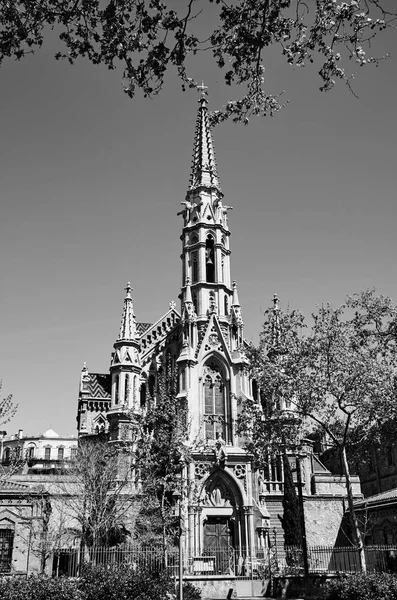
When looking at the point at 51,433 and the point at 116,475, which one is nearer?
the point at 116,475

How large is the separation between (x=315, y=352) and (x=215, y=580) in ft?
42.8

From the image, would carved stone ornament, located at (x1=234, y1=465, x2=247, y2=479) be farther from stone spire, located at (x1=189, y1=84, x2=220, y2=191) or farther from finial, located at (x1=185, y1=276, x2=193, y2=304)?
stone spire, located at (x1=189, y1=84, x2=220, y2=191)

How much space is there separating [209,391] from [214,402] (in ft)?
3.12

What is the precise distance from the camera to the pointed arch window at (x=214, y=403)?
4459cm

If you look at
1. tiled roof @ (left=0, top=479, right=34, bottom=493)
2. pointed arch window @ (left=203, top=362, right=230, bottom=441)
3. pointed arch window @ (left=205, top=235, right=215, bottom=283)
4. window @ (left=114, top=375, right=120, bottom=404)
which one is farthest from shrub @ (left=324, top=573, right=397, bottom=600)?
pointed arch window @ (left=205, top=235, right=215, bottom=283)

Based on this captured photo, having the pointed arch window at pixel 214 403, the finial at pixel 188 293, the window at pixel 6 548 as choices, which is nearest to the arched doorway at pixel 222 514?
the pointed arch window at pixel 214 403

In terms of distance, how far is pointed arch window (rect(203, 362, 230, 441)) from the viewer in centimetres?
4459

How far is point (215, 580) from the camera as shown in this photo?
29.9 m

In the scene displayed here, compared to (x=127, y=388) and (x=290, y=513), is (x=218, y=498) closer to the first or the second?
(x=290, y=513)

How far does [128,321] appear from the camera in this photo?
50.3 metres

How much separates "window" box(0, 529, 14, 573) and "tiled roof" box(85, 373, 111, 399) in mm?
20700

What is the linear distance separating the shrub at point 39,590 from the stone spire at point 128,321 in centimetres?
2888

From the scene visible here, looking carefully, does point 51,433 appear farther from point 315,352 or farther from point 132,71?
point 132,71

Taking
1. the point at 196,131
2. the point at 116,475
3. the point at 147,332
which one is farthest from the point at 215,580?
the point at 196,131
